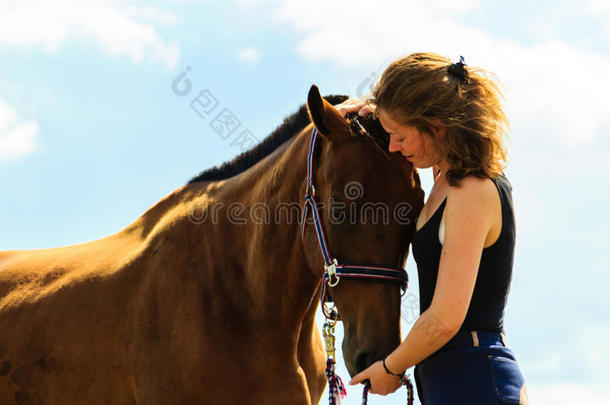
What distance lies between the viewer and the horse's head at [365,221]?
3.11m

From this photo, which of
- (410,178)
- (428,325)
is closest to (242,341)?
(410,178)

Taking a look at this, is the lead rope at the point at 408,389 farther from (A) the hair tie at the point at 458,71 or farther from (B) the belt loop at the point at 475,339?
(A) the hair tie at the point at 458,71

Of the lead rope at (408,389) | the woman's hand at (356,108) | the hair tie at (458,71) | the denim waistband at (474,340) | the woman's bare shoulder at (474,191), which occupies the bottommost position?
the lead rope at (408,389)

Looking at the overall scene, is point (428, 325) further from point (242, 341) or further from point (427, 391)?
point (242, 341)

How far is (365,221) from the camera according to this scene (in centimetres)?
322

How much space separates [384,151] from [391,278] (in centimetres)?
68

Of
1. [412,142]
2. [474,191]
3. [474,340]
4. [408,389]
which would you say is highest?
[412,142]

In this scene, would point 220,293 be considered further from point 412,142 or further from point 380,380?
point 412,142

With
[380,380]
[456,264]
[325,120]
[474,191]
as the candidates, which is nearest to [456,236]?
[456,264]

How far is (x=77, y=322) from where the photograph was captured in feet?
14.1

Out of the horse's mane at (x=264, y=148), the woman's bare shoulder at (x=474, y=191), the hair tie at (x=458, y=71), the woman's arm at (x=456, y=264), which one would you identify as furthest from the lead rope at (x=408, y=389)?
the horse's mane at (x=264, y=148)

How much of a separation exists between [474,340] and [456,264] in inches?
13.3

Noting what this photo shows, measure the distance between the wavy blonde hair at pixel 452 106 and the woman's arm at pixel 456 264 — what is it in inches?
5.2

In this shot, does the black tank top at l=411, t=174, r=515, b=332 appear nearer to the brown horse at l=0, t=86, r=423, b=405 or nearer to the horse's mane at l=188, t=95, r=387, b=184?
the brown horse at l=0, t=86, r=423, b=405
